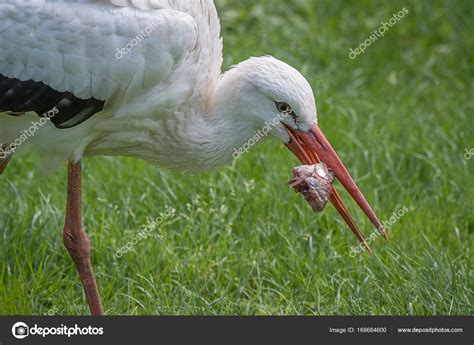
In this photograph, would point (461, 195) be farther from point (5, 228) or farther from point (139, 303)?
point (5, 228)

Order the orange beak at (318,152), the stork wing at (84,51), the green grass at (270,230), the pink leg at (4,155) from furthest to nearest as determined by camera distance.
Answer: the green grass at (270,230), the pink leg at (4,155), the orange beak at (318,152), the stork wing at (84,51)

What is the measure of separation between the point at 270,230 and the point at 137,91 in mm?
1762

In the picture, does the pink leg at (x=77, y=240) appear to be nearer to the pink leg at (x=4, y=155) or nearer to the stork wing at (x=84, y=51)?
the pink leg at (x=4, y=155)

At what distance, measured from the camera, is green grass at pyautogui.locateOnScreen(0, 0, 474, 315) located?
637 centimetres

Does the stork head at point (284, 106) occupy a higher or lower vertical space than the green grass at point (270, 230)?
higher

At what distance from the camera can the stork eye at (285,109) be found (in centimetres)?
583

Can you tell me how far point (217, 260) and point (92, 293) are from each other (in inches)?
38.0

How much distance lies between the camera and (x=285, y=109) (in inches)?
230

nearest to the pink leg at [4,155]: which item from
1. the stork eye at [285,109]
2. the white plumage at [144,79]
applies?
the white plumage at [144,79]

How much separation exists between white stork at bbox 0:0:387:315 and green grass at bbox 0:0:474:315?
500 millimetres

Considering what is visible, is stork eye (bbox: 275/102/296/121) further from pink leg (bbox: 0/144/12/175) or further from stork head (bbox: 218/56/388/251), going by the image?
pink leg (bbox: 0/144/12/175)

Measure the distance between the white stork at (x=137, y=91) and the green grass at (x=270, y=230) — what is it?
19.7 inches

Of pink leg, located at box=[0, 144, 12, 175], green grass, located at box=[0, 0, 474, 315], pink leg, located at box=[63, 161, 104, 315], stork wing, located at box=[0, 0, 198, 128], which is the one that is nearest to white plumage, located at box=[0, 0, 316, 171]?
stork wing, located at box=[0, 0, 198, 128]

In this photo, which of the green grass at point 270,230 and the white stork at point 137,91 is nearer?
the white stork at point 137,91
